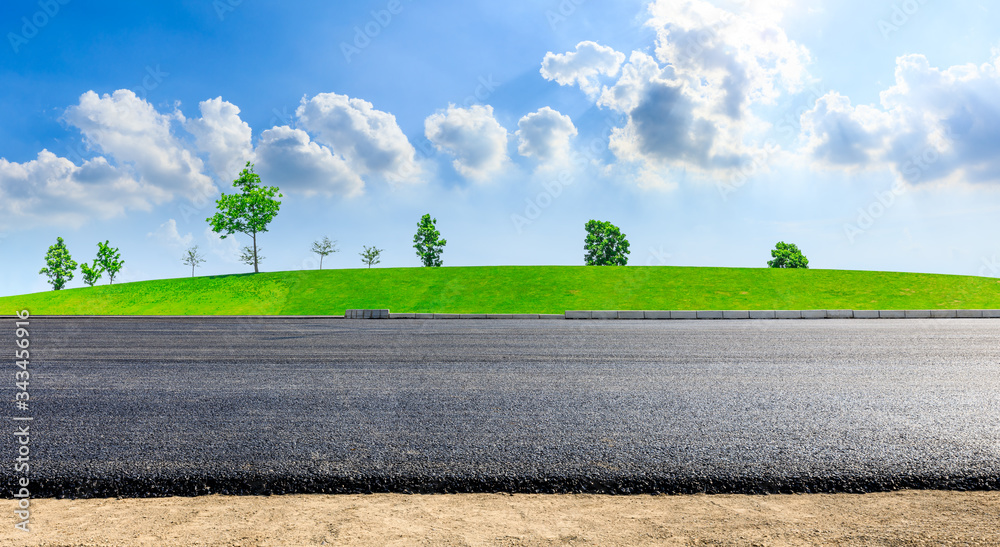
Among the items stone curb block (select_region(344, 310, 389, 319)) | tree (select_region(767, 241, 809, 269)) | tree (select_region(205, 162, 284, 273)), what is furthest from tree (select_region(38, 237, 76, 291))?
tree (select_region(767, 241, 809, 269))

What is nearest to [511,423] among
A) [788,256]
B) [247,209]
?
Answer: [247,209]

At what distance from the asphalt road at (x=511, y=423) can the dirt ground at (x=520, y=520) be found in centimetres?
19

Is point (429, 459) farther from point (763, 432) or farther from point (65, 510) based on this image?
point (763, 432)

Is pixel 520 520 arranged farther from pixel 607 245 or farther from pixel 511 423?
pixel 607 245

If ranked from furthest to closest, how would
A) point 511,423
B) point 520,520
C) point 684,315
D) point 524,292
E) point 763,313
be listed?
1. point 524,292
2. point 763,313
3. point 684,315
4. point 511,423
5. point 520,520

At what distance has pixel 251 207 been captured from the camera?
5144 cm

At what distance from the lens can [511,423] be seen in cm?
482

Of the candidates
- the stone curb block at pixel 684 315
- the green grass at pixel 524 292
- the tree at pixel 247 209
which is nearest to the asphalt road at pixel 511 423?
the stone curb block at pixel 684 315

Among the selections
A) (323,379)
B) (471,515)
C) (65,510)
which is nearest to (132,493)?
(65,510)

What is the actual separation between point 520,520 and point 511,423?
1.93 m

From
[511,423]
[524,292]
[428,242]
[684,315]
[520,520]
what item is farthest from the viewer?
[428,242]

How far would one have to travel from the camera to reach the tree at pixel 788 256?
72.2 meters

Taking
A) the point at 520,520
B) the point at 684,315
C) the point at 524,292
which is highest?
the point at 524,292

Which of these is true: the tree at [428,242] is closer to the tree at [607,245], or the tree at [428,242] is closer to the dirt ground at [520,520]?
the tree at [607,245]
